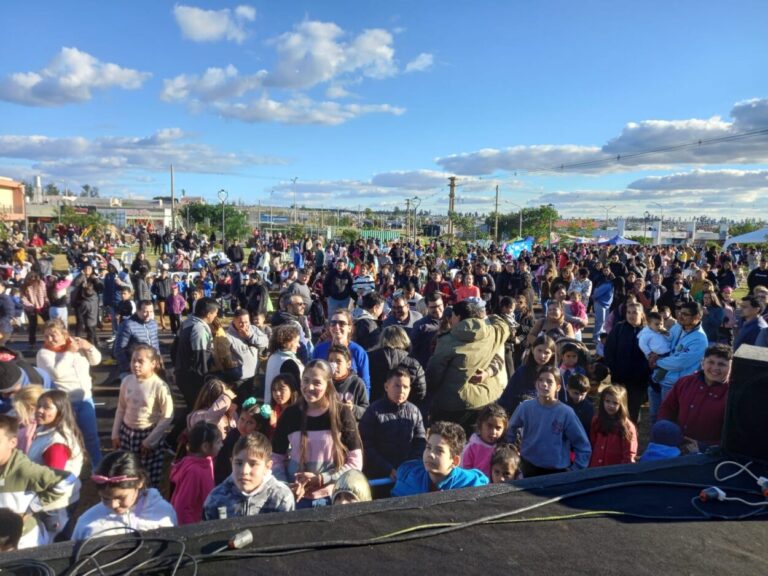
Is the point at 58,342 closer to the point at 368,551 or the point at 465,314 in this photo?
the point at 465,314

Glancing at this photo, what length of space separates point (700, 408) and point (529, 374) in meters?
1.28

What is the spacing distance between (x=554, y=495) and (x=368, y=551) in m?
0.78

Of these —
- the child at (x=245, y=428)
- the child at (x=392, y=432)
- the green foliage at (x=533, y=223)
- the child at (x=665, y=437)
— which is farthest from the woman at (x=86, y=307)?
the green foliage at (x=533, y=223)

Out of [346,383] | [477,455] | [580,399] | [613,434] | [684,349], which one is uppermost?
[684,349]

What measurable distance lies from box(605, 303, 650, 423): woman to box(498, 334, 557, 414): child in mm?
1049

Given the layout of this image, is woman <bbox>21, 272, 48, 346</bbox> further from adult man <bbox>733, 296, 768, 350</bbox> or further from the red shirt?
adult man <bbox>733, 296, 768, 350</bbox>

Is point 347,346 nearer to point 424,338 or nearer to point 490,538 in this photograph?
point 424,338

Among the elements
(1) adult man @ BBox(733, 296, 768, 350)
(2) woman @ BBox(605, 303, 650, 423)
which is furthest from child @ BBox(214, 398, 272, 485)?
(1) adult man @ BBox(733, 296, 768, 350)

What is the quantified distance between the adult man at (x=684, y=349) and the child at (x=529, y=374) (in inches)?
47.0

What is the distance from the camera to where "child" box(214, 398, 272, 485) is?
3.62 metres

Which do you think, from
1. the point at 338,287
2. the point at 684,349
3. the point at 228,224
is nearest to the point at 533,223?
the point at 228,224

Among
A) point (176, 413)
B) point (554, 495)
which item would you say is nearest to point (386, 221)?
point (176, 413)

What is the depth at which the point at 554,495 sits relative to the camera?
197cm

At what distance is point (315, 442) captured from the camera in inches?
130
